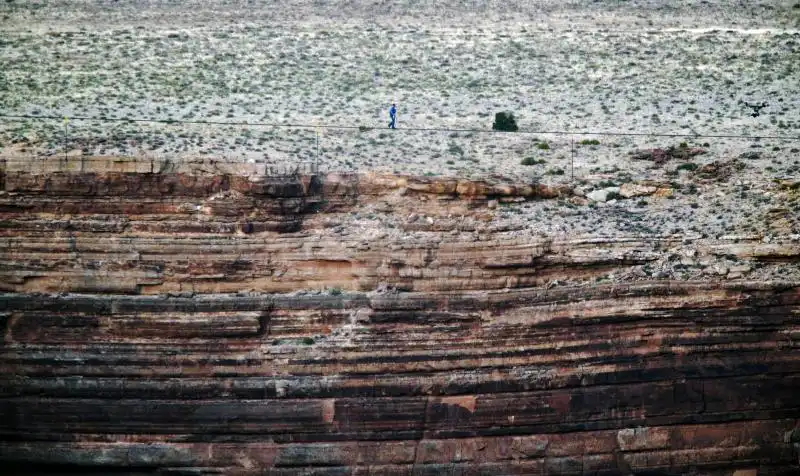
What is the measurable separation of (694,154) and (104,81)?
13261 mm

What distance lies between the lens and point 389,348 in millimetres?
29078

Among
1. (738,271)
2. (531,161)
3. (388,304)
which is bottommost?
(388,304)

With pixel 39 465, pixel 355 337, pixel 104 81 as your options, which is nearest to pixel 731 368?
pixel 355 337

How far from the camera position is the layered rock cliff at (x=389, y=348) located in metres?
28.6

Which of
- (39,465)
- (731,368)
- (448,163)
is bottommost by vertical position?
(39,465)

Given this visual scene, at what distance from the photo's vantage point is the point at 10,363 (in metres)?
29.5

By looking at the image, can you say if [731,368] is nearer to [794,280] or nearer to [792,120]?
[794,280]

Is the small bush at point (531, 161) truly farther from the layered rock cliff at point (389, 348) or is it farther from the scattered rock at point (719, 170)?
the layered rock cliff at point (389, 348)

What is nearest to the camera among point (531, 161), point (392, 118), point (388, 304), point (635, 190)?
point (388, 304)

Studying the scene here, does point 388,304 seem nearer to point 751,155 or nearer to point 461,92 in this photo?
point 751,155

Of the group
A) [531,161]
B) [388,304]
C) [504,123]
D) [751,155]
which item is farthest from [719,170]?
[388,304]

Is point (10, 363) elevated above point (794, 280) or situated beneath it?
situated beneath

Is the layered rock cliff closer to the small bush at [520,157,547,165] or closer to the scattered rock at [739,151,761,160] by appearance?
the small bush at [520,157,547,165]

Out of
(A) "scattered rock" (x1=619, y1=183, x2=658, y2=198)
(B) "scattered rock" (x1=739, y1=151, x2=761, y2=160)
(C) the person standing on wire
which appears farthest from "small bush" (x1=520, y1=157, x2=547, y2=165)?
(B) "scattered rock" (x1=739, y1=151, x2=761, y2=160)
